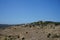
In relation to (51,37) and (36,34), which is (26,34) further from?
(51,37)

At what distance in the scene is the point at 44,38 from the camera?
68.6 ft

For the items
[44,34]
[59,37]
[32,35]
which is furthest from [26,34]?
[59,37]

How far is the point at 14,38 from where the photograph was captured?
21.5m

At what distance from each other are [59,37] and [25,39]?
4.74 m

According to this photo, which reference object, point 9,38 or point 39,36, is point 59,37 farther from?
point 9,38

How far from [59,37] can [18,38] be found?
582 centimetres

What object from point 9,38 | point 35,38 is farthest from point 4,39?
point 35,38

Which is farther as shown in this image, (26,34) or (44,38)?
(26,34)

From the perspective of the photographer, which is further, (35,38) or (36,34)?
(36,34)

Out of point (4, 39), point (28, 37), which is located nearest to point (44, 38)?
point (28, 37)

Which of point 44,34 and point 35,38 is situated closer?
point 35,38

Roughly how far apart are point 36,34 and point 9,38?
4.17 meters

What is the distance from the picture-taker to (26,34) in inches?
907

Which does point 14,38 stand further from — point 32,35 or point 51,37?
point 51,37
